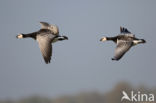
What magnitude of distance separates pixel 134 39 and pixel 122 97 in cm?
132

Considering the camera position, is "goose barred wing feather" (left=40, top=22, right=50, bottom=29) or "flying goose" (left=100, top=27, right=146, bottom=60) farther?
"goose barred wing feather" (left=40, top=22, right=50, bottom=29)

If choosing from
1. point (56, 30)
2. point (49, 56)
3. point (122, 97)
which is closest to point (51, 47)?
point (49, 56)

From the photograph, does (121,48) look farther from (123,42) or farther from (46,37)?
(46,37)

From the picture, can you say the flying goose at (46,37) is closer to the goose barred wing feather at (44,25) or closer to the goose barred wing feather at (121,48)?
the goose barred wing feather at (44,25)

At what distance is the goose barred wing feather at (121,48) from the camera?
42.0ft

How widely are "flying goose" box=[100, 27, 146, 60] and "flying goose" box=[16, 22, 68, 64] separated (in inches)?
46.7

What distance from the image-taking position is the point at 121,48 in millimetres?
13141

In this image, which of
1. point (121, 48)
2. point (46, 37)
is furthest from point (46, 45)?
point (121, 48)

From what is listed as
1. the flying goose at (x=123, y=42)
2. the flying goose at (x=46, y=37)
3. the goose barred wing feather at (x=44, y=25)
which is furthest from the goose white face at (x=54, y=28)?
the flying goose at (x=123, y=42)

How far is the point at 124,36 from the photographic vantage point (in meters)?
14.0

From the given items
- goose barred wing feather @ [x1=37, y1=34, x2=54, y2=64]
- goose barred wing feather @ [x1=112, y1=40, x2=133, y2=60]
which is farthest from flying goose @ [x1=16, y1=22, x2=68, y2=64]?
goose barred wing feather @ [x1=112, y1=40, x2=133, y2=60]

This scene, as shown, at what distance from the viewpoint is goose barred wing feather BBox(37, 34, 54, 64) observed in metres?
12.3

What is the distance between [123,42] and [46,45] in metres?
1.87

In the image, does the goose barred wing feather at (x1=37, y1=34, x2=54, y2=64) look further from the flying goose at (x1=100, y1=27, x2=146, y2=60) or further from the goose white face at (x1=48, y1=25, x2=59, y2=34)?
the flying goose at (x1=100, y1=27, x2=146, y2=60)
